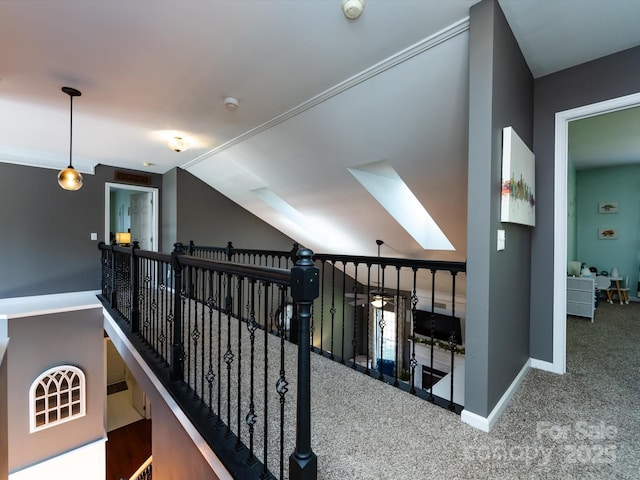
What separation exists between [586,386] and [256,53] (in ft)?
11.3

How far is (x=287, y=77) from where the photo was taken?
2.54 meters

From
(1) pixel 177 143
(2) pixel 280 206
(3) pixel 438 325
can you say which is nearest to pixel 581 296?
(3) pixel 438 325

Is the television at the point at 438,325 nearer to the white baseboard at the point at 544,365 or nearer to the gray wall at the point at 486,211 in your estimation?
the white baseboard at the point at 544,365

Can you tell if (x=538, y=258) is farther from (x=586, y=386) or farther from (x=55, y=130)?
(x=55, y=130)

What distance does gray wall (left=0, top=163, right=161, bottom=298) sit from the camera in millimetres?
4500

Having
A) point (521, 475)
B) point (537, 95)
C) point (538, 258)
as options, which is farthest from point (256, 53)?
point (521, 475)

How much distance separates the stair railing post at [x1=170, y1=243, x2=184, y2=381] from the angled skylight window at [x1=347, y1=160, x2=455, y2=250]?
2.33m

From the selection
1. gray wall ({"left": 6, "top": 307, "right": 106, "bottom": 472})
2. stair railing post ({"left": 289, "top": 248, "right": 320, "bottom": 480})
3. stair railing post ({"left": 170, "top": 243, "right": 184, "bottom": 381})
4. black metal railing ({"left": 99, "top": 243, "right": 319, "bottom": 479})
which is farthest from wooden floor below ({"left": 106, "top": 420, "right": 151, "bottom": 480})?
stair railing post ({"left": 289, "top": 248, "right": 320, "bottom": 480})

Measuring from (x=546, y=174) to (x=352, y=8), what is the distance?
1.95m

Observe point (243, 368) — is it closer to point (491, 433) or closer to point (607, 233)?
point (491, 433)

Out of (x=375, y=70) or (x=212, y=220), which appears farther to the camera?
(x=212, y=220)

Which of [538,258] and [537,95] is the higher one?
Result: [537,95]

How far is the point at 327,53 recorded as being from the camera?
222 cm

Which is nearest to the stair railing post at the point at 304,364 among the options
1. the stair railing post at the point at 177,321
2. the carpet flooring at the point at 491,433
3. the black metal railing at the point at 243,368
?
the black metal railing at the point at 243,368
